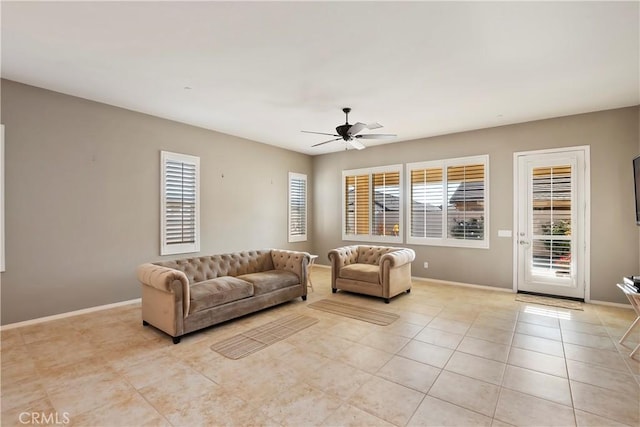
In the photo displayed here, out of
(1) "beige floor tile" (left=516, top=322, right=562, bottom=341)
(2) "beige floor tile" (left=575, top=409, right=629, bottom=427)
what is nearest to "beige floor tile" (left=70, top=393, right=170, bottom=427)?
(2) "beige floor tile" (left=575, top=409, right=629, bottom=427)

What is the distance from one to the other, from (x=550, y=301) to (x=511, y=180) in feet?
6.93

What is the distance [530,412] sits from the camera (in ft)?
7.16

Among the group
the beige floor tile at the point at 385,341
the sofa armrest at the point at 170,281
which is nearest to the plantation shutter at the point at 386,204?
the beige floor tile at the point at 385,341

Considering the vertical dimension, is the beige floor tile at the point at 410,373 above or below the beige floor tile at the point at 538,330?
below

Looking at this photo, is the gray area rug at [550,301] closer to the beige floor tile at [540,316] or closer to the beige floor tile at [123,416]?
the beige floor tile at [540,316]

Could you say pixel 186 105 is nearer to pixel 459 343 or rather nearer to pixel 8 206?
pixel 8 206

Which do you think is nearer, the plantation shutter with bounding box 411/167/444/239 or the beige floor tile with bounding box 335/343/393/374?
the beige floor tile with bounding box 335/343/393/374

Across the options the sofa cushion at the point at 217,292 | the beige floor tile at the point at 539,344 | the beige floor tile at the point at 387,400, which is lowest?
the beige floor tile at the point at 387,400

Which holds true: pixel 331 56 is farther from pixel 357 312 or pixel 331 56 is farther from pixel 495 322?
pixel 495 322

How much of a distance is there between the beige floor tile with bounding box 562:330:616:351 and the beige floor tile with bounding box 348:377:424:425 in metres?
2.27

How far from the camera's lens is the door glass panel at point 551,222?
505 centimetres

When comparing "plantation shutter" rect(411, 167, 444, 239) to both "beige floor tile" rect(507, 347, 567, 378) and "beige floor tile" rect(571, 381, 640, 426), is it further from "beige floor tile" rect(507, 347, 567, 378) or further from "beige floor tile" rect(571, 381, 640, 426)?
"beige floor tile" rect(571, 381, 640, 426)

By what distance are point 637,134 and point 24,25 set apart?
7.49 m

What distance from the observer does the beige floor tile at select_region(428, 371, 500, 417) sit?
2266mm
